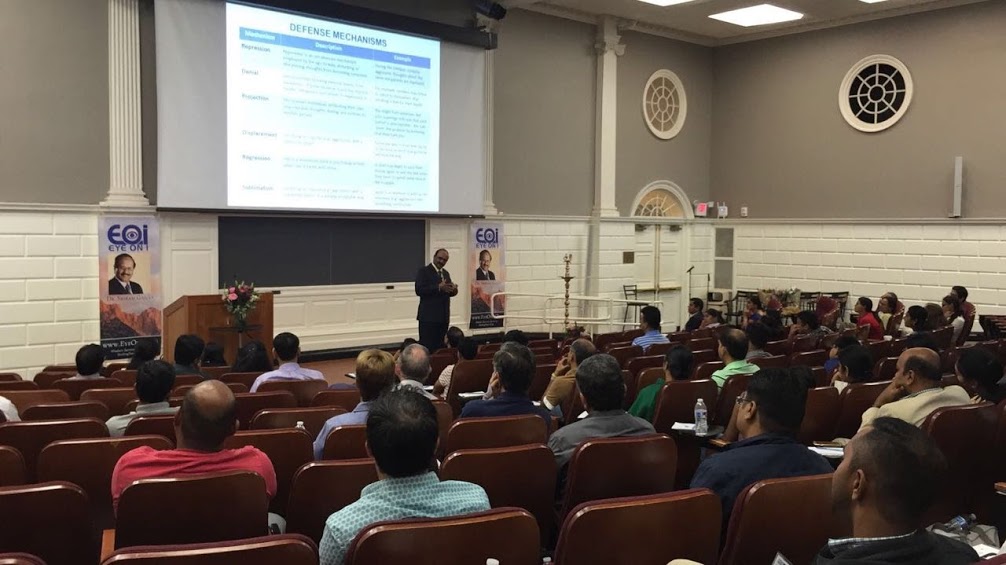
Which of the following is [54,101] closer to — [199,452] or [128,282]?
[128,282]

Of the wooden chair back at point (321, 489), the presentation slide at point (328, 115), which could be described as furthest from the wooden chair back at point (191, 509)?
the presentation slide at point (328, 115)

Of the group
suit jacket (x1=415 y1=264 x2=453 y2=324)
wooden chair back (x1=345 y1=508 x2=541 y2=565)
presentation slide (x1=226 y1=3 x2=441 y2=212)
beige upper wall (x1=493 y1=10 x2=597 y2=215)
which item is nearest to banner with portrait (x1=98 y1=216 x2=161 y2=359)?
presentation slide (x1=226 y1=3 x2=441 y2=212)

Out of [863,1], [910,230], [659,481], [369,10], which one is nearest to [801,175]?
[910,230]

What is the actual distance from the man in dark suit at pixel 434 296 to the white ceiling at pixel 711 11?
4.97 m

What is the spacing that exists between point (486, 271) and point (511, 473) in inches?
368

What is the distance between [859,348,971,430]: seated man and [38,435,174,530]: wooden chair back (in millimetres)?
3269

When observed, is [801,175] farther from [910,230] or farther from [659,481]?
[659,481]

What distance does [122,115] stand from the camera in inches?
346

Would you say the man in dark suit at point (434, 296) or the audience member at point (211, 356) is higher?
the man in dark suit at point (434, 296)

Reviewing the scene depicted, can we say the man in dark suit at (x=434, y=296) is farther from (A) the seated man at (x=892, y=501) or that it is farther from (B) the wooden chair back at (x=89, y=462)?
(A) the seated man at (x=892, y=501)

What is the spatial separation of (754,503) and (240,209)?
8.12 metres

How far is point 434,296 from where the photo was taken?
8.95m

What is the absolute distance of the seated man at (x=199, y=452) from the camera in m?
2.57

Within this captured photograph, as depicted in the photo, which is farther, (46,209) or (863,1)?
(863,1)
